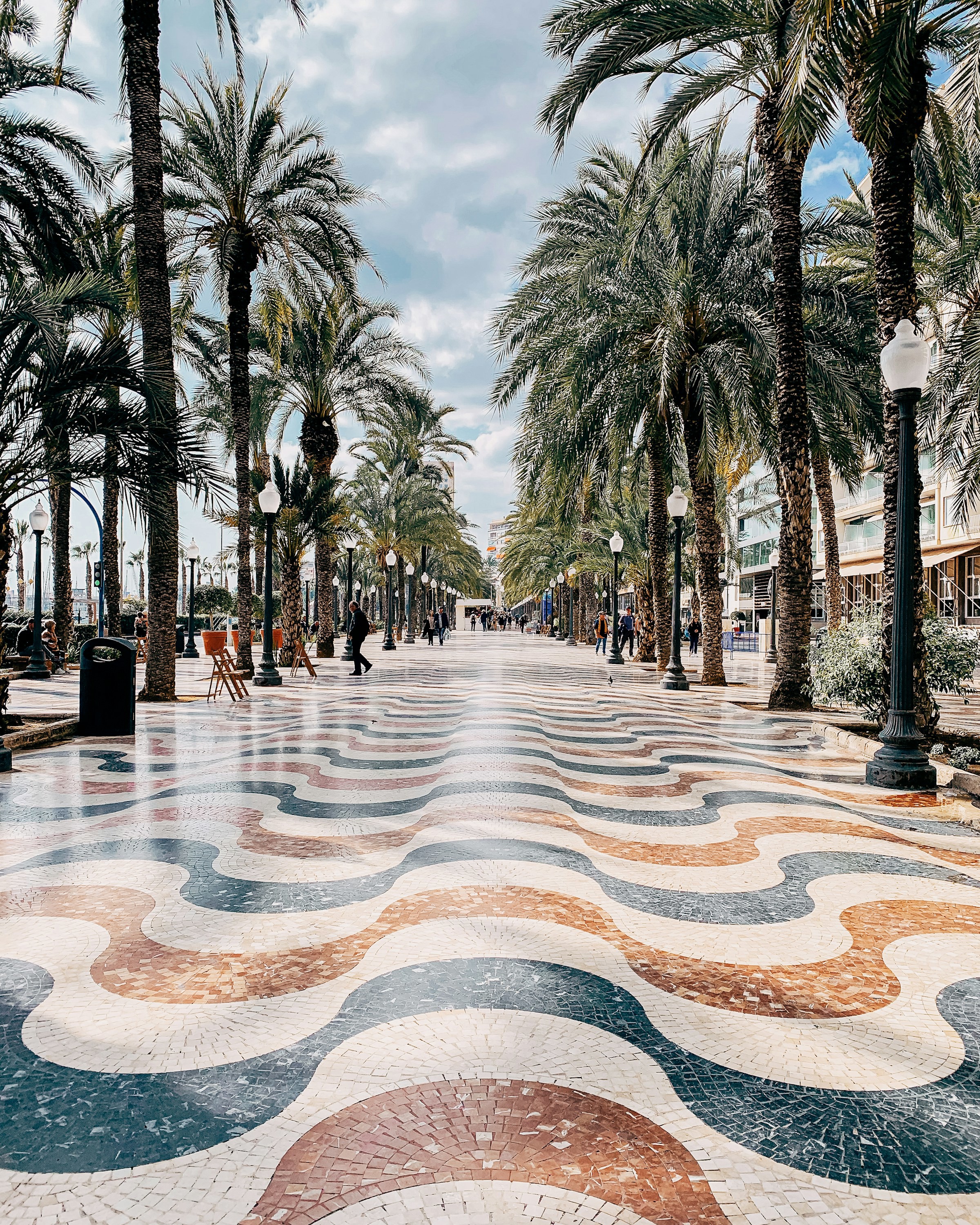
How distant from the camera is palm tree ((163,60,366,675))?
16141mm

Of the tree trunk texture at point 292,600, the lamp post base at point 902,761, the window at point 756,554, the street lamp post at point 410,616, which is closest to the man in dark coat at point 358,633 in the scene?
the tree trunk texture at point 292,600

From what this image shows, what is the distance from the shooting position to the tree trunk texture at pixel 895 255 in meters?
7.81

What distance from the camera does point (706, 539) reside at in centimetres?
1594

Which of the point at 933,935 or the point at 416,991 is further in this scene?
the point at 933,935

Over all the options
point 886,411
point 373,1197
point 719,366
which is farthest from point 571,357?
point 373,1197

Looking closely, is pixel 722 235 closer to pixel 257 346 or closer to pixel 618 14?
pixel 618 14

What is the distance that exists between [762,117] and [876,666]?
794 centimetres

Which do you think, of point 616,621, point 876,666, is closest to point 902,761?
point 876,666

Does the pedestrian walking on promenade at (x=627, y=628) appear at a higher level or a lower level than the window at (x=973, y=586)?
lower

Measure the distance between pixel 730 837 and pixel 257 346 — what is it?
20.7 m

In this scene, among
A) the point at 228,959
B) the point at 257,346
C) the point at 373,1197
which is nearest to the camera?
the point at 373,1197

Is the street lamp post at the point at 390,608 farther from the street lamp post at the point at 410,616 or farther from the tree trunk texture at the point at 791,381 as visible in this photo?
the tree trunk texture at the point at 791,381

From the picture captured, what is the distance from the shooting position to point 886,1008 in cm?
274

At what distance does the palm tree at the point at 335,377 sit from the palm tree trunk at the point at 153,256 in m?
7.73
